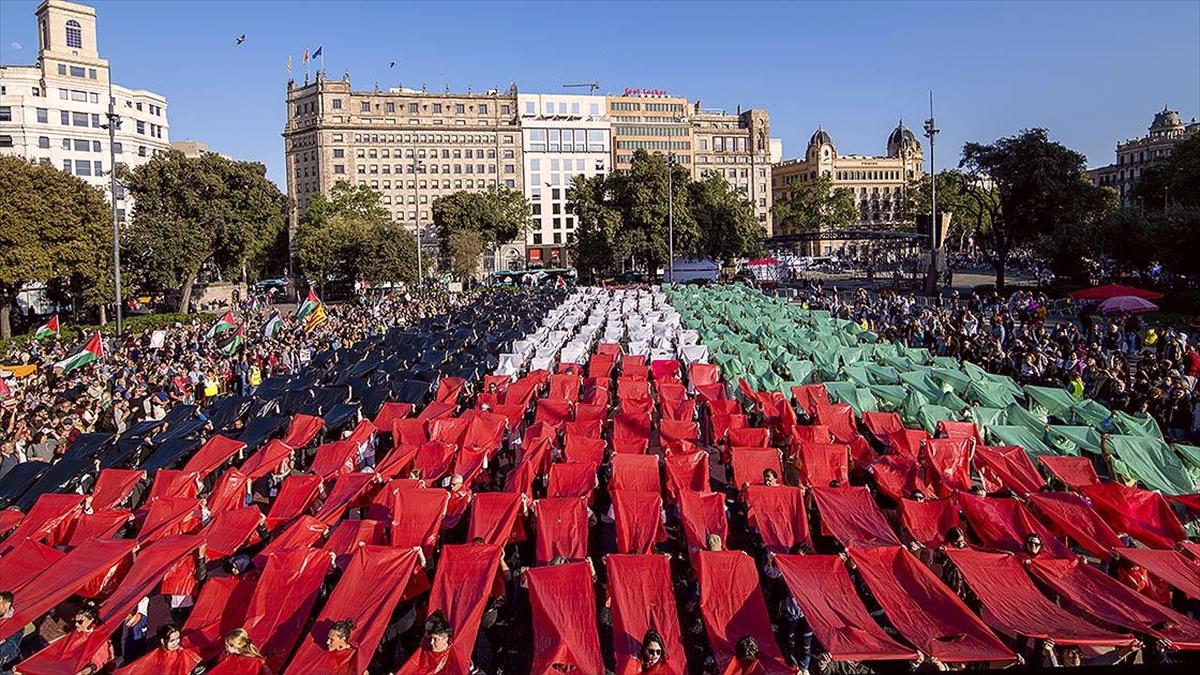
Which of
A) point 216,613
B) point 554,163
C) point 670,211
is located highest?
point 554,163

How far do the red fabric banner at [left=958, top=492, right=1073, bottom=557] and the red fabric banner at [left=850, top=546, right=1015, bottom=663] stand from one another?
77.2 inches

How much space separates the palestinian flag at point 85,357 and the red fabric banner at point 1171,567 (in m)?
26.0

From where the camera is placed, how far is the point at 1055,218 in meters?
54.1

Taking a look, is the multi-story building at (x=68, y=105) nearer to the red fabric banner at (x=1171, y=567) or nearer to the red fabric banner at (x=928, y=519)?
the red fabric banner at (x=928, y=519)

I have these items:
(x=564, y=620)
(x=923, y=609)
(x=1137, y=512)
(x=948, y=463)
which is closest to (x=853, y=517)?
(x=923, y=609)

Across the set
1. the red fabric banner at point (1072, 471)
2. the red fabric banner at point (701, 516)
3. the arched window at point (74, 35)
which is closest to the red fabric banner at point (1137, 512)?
the red fabric banner at point (1072, 471)

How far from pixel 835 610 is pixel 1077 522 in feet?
14.3

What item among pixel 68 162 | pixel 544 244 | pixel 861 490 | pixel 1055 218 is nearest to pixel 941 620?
pixel 861 490

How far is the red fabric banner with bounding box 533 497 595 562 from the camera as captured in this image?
1106cm

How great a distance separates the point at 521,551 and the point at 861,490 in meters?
4.91

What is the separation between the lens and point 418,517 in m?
11.7

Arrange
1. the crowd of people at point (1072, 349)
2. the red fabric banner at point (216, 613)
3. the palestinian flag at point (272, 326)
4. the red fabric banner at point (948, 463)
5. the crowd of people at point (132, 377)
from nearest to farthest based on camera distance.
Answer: the red fabric banner at point (216, 613), the red fabric banner at point (948, 463), the crowd of people at point (1072, 349), the crowd of people at point (132, 377), the palestinian flag at point (272, 326)

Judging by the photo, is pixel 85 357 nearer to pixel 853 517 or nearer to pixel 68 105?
pixel 853 517

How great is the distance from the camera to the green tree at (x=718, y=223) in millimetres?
67812
